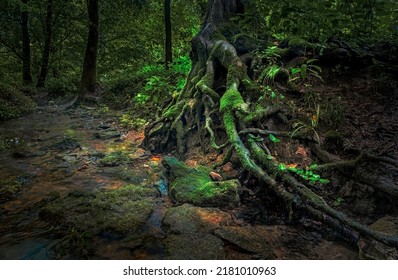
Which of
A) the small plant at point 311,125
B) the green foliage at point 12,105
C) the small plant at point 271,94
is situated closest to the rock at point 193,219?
the small plant at point 311,125

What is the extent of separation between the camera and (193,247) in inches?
98.0

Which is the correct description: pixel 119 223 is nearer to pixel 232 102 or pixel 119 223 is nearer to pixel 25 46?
pixel 232 102

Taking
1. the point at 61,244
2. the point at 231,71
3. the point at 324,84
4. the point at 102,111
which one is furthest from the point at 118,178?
the point at 102,111

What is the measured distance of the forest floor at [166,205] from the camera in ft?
8.19

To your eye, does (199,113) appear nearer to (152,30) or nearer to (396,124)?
(396,124)

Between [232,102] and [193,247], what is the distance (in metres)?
2.55

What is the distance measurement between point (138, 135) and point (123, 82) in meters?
6.75

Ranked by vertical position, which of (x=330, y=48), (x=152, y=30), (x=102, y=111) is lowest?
(x=102, y=111)

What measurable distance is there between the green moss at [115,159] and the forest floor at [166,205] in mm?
17

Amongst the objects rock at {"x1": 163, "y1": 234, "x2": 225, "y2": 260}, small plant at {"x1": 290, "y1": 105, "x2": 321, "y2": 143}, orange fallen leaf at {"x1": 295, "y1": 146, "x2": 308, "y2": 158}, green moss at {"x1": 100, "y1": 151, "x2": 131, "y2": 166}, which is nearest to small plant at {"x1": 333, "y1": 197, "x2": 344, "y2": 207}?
orange fallen leaf at {"x1": 295, "y1": 146, "x2": 308, "y2": 158}

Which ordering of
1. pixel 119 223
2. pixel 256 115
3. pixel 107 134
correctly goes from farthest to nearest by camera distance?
pixel 107 134
pixel 256 115
pixel 119 223

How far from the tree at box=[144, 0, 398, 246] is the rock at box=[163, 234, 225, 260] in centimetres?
89

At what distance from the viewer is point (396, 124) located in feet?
14.0

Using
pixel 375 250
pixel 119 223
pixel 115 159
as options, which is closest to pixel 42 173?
pixel 115 159
